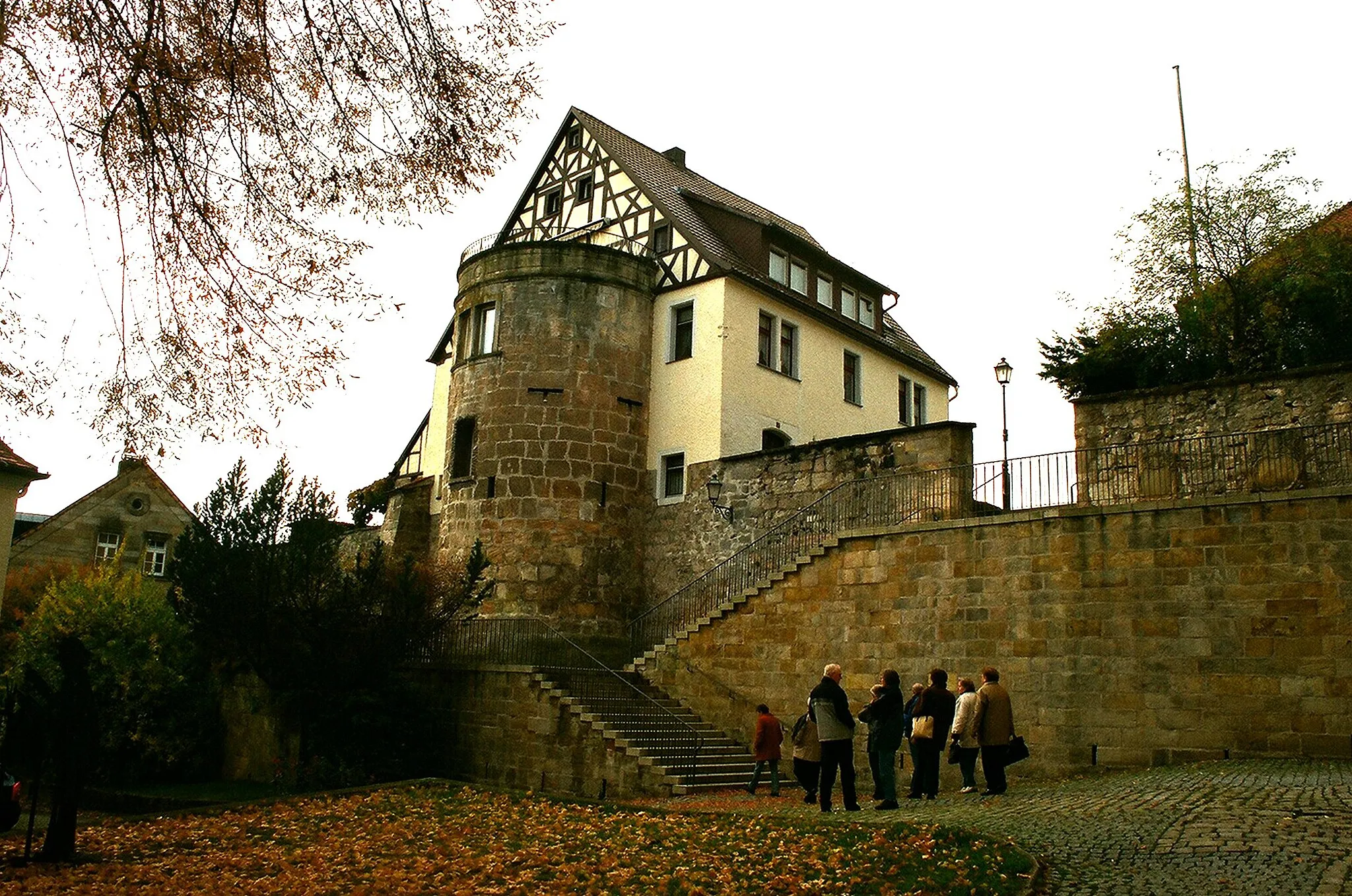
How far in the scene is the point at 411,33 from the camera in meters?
9.45

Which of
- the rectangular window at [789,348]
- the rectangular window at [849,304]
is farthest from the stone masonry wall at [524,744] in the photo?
the rectangular window at [849,304]

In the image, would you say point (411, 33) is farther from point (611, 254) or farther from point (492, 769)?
point (611, 254)

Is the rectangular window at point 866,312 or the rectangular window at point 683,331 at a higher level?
the rectangular window at point 866,312

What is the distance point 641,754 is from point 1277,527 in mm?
9559

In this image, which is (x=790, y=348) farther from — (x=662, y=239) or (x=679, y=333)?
(x=662, y=239)

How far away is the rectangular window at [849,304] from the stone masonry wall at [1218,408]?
12527 mm

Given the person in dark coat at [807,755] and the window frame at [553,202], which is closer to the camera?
the person in dark coat at [807,755]

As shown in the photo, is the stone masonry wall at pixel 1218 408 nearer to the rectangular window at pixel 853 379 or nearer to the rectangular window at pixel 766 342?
the rectangular window at pixel 766 342

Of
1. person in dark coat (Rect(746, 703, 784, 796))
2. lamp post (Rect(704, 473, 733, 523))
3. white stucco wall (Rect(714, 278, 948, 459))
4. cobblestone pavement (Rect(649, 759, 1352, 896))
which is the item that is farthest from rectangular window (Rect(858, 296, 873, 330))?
cobblestone pavement (Rect(649, 759, 1352, 896))

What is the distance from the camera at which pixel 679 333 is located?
26750 mm

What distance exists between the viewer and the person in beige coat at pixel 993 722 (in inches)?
522

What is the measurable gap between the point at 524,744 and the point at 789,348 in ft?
39.9

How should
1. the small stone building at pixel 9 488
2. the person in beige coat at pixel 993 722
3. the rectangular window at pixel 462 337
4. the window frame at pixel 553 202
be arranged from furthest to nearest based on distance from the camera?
the window frame at pixel 553 202 < the small stone building at pixel 9 488 < the rectangular window at pixel 462 337 < the person in beige coat at pixel 993 722

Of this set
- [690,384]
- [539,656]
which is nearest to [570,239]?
[690,384]
